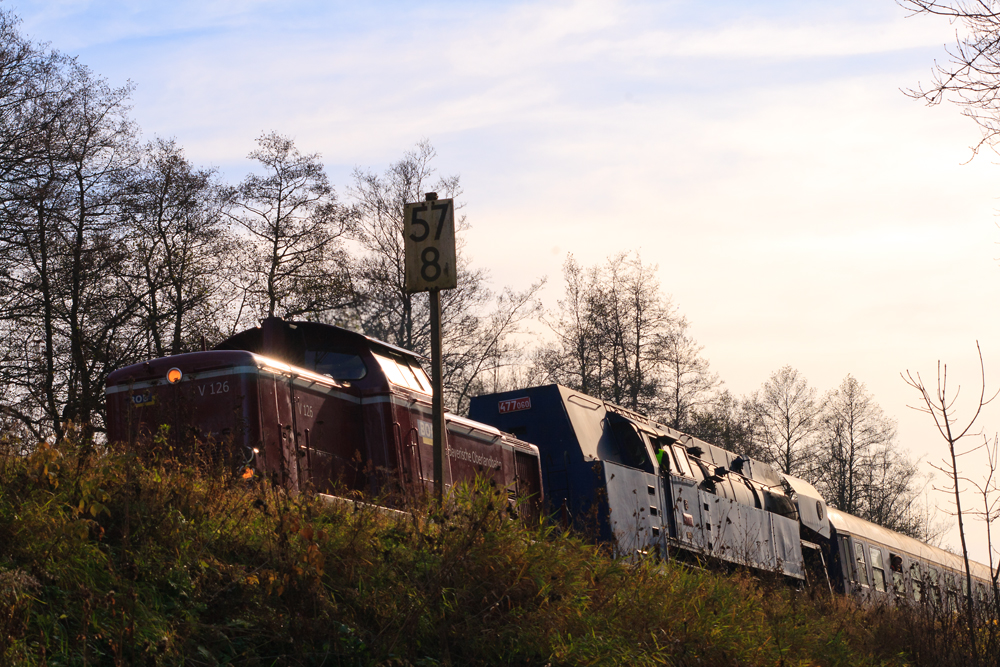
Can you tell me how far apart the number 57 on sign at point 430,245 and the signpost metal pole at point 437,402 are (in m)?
0.13

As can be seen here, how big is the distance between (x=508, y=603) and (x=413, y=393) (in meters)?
4.01

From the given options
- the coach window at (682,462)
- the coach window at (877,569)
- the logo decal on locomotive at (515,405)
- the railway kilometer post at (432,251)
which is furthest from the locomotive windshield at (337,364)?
the coach window at (877,569)

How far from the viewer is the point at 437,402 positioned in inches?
283

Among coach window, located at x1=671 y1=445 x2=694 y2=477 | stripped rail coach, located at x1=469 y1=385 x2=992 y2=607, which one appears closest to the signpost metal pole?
stripped rail coach, located at x1=469 y1=385 x2=992 y2=607

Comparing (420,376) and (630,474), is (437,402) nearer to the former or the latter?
(420,376)

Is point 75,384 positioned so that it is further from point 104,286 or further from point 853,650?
point 853,650

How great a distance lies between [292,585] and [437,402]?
208 centimetres

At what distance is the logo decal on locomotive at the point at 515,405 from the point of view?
13016 millimetres

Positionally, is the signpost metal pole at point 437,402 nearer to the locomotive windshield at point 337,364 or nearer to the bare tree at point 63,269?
the locomotive windshield at point 337,364

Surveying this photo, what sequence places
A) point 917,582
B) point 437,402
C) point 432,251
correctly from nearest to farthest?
point 437,402 < point 432,251 < point 917,582

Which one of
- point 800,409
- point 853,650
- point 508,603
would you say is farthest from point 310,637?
point 800,409

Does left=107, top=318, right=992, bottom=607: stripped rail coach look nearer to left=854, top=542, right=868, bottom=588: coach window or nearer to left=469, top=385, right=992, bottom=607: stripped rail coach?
left=469, top=385, right=992, bottom=607: stripped rail coach

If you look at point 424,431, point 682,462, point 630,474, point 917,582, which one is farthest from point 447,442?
point 682,462

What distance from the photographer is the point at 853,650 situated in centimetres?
863
